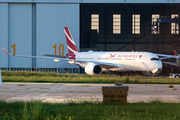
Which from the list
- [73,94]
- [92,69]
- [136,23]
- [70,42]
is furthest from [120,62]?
[73,94]

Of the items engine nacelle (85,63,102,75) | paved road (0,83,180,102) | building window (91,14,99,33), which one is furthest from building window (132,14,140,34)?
paved road (0,83,180,102)

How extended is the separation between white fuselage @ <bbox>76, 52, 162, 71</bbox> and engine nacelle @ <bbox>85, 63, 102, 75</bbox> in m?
2.29

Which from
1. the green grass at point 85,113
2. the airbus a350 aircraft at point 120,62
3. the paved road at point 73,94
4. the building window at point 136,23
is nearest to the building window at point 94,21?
the building window at point 136,23

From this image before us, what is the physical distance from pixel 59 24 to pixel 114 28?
1240 centimetres

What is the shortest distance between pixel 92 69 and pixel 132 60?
15.2 feet

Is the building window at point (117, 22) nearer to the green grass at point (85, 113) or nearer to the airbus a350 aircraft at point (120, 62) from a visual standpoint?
the airbus a350 aircraft at point (120, 62)

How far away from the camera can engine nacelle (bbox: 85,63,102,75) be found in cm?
3287

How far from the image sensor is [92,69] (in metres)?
32.8

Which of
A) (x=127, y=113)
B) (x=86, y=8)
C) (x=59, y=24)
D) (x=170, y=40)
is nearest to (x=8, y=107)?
(x=127, y=113)

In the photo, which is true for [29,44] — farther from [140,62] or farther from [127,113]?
[127,113]

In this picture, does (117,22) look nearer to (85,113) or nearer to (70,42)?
(70,42)

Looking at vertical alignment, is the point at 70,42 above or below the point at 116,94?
above

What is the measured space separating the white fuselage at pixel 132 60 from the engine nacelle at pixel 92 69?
2287mm

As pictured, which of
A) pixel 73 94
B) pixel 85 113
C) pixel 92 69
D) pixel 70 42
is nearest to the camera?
pixel 85 113
